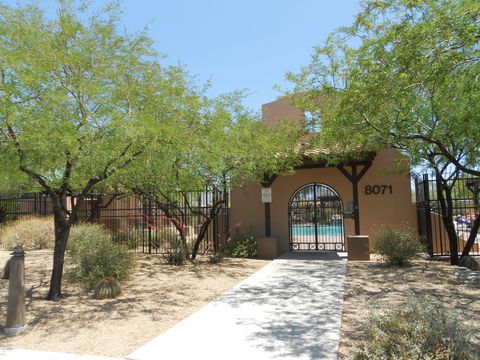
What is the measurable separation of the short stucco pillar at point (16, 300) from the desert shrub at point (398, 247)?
8609 mm

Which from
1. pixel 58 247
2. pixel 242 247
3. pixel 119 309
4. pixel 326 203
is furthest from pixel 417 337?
pixel 326 203

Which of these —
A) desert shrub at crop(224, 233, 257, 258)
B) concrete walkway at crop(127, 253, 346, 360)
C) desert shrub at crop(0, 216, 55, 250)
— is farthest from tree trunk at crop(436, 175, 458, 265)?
desert shrub at crop(0, 216, 55, 250)

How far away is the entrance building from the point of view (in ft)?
44.6

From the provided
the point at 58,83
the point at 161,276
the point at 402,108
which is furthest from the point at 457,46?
the point at 161,276

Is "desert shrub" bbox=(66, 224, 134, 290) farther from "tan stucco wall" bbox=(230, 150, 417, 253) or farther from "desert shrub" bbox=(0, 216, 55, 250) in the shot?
"desert shrub" bbox=(0, 216, 55, 250)

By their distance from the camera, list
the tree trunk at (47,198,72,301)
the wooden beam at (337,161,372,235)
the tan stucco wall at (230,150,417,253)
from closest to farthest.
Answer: the tree trunk at (47,198,72,301) → the wooden beam at (337,161,372,235) → the tan stucco wall at (230,150,417,253)

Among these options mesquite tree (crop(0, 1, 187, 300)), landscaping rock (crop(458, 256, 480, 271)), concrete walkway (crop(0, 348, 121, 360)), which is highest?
mesquite tree (crop(0, 1, 187, 300))

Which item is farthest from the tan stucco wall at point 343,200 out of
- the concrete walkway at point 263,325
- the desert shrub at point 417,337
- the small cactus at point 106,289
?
the desert shrub at point 417,337

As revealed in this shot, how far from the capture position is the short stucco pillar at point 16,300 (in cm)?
557

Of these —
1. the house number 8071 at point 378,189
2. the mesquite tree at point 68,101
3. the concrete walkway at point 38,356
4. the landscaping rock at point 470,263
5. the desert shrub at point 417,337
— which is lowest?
the concrete walkway at point 38,356

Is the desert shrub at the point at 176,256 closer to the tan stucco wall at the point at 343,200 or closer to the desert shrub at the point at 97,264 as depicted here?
the desert shrub at the point at 97,264

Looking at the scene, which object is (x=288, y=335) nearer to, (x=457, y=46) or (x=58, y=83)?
(x=457, y=46)

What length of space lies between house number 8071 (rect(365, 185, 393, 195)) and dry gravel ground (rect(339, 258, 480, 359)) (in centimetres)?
337

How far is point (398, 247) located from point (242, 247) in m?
5.38
